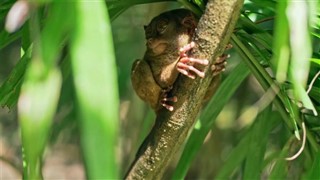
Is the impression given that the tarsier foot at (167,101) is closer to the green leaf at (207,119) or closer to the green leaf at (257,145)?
the green leaf at (207,119)

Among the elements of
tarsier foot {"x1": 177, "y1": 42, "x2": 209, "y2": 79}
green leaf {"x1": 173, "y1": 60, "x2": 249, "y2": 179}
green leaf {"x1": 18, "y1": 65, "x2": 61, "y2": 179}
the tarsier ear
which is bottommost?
green leaf {"x1": 173, "y1": 60, "x2": 249, "y2": 179}

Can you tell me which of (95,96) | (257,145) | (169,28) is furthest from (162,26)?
(95,96)

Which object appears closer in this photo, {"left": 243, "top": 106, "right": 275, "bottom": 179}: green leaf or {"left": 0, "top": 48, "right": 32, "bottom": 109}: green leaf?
{"left": 0, "top": 48, "right": 32, "bottom": 109}: green leaf

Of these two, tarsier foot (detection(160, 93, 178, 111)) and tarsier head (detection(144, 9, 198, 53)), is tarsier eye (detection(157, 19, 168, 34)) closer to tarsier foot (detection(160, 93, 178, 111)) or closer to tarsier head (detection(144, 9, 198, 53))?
tarsier head (detection(144, 9, 198, 53))

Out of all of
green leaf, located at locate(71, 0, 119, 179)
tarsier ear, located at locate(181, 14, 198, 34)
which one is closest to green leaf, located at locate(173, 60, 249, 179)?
Result: tarsier ear, located at locate(181, 14, 198, 34)

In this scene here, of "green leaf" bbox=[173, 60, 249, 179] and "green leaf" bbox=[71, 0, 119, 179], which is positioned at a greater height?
"green leaf" bbox=[71, 0, 119, 179]

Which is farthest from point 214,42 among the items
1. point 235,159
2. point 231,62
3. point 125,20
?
point 125,20

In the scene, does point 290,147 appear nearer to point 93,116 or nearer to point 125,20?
point 93,116

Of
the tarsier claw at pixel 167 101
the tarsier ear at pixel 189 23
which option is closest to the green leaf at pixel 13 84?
the tarsier claw at pixel 167 101
